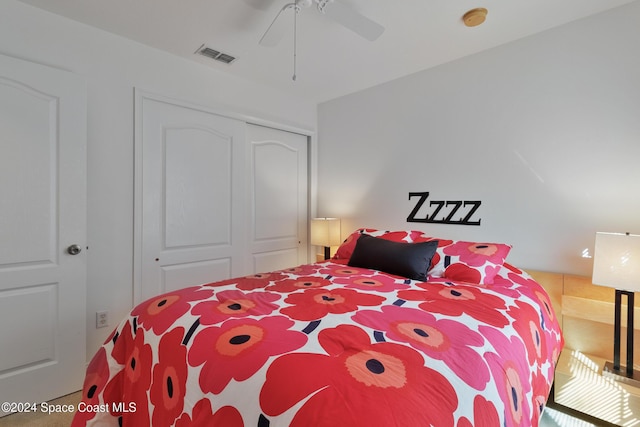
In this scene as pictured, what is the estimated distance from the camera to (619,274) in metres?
1.53

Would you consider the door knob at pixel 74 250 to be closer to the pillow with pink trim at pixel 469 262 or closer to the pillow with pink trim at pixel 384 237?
the pillow with pink trim at pixel 384 237

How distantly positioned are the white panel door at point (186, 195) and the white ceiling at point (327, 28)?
0.50 metres

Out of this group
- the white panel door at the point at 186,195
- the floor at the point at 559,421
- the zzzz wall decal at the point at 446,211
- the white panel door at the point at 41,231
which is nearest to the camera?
the floor at the point at 559,421

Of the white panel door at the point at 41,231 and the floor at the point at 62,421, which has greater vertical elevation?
the white panel door at the point at 41,231

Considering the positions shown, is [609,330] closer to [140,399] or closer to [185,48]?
[140,399]

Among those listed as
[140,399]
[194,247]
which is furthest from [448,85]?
[140,399]

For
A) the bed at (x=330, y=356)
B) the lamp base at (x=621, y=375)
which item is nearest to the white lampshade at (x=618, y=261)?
the bed at (x=330, y=356)

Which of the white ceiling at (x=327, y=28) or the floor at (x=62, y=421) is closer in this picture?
the floor at (x=62, y=421)

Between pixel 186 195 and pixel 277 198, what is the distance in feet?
3.16

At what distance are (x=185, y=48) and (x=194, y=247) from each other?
1.61 m

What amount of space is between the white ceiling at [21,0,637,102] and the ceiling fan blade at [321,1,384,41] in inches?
8.9

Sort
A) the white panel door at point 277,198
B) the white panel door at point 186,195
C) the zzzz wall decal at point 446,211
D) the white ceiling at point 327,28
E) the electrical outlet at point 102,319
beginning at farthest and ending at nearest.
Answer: the white panel door at point 277,198 < the zzzz wall decal at point 446,211 < the white panel door at point 186,195 < the electrical outlet at point 102,319 < the white ceiling at point 327,28

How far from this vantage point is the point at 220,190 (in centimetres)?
271

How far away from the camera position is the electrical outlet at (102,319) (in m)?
2.07
